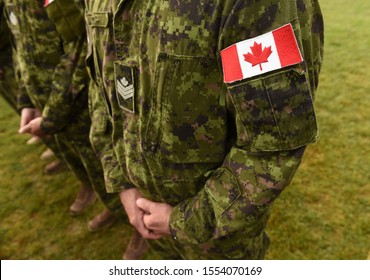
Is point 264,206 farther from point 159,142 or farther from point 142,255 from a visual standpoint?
point 142,255

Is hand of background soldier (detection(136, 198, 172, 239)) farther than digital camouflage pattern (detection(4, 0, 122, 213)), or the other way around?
digital camouflage pattern (detection(4, 0, 122, 213))

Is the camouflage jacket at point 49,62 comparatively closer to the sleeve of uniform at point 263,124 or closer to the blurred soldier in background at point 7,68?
the blurred soldier in background at point 7,68

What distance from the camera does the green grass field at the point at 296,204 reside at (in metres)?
1.94

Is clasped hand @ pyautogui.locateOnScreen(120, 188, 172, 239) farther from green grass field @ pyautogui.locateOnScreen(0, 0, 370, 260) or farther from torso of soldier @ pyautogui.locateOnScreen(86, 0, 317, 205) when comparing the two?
green grass field @ pyautogui.locateOnScreen(0, 0, 370, 260)

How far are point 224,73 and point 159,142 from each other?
293mm

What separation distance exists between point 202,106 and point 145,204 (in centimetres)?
44

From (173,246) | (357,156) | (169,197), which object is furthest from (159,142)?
(357,156)

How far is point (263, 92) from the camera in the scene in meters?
0.64

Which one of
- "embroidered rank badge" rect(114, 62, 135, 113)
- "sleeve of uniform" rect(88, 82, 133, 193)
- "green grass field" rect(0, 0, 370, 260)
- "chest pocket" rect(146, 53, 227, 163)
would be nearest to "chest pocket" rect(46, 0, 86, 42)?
"sleeve of uniform" rect(88, 82, 133, 193)

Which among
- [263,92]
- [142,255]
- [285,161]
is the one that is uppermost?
[263,92]

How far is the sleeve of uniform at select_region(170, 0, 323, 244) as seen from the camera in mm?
599

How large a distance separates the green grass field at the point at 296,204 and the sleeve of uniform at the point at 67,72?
34.6 inches

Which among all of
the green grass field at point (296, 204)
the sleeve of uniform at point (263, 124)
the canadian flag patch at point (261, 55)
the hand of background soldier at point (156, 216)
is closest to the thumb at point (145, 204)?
the hand of background soldier at point (156, 216)

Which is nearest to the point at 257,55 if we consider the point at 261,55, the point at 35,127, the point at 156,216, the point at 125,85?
the point at 261,55
